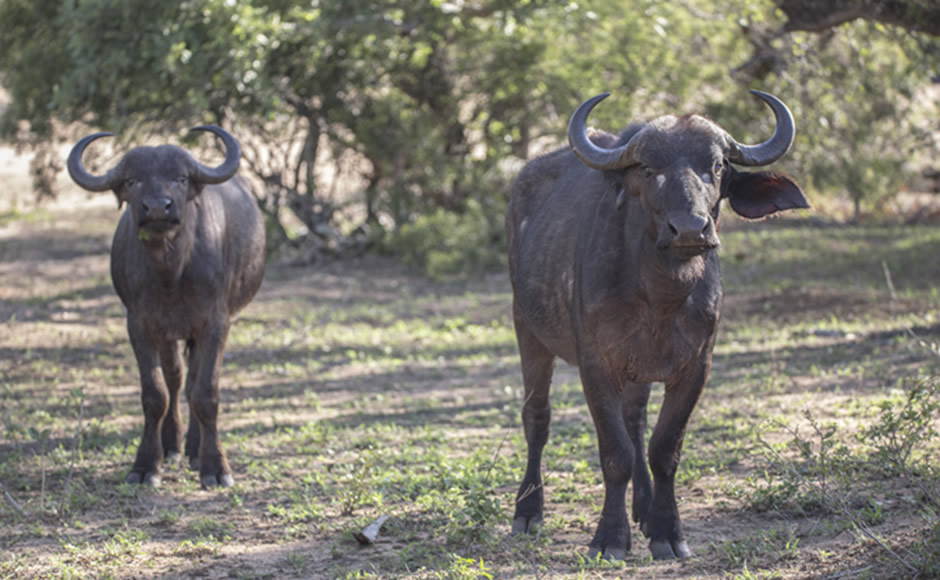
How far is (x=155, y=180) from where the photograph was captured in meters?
6.33

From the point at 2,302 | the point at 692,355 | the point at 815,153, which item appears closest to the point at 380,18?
the point at 2,302

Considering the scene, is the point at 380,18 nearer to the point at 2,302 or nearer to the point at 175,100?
the point at 175,100

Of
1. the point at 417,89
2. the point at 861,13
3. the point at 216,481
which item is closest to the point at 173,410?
the point at 216,481

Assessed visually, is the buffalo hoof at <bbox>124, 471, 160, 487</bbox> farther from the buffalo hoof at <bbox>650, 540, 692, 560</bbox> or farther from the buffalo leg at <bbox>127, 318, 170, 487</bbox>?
the buffalo hoof at <bbox>650, 540, 692, 560</bbox>

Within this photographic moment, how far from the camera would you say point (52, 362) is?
9641 millimetres

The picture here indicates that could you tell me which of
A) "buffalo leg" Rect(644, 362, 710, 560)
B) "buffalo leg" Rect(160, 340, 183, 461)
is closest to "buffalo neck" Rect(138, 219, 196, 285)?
"buffalo leg" Rect(160, 340, 183, 461)

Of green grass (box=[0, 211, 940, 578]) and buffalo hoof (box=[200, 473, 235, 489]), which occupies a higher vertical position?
green grass (box=[0, 211, 940, 578])

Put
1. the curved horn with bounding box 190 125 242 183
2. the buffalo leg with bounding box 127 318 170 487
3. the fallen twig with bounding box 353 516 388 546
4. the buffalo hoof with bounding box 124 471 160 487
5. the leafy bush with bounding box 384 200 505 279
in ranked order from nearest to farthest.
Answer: the fallen twig with bounding box 353 516 388 546 → the buffalo hoof with bounding box 124 471 160 487 → the buffalo leg with bounding box 127 318 170 487 → the curved horn with bounding box 190 125 242 183 → the leafy bush with bounding box 384 200 505 279

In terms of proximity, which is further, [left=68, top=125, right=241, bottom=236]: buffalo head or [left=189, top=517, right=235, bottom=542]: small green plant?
[left=68, top=125, right=241, bottom=236]: buffalo head

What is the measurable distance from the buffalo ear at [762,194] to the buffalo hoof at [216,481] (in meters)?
3.41

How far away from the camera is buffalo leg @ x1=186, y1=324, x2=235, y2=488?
21.0ft

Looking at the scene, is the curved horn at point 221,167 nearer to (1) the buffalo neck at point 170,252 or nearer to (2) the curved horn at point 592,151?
(1) the buffalo neck at point 170,252

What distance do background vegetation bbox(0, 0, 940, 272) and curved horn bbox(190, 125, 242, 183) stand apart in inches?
201

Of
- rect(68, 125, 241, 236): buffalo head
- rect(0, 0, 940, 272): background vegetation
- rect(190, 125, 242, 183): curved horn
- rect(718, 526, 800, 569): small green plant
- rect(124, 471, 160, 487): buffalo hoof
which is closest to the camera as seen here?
rect(718, 526, 800, 569): small green plant
